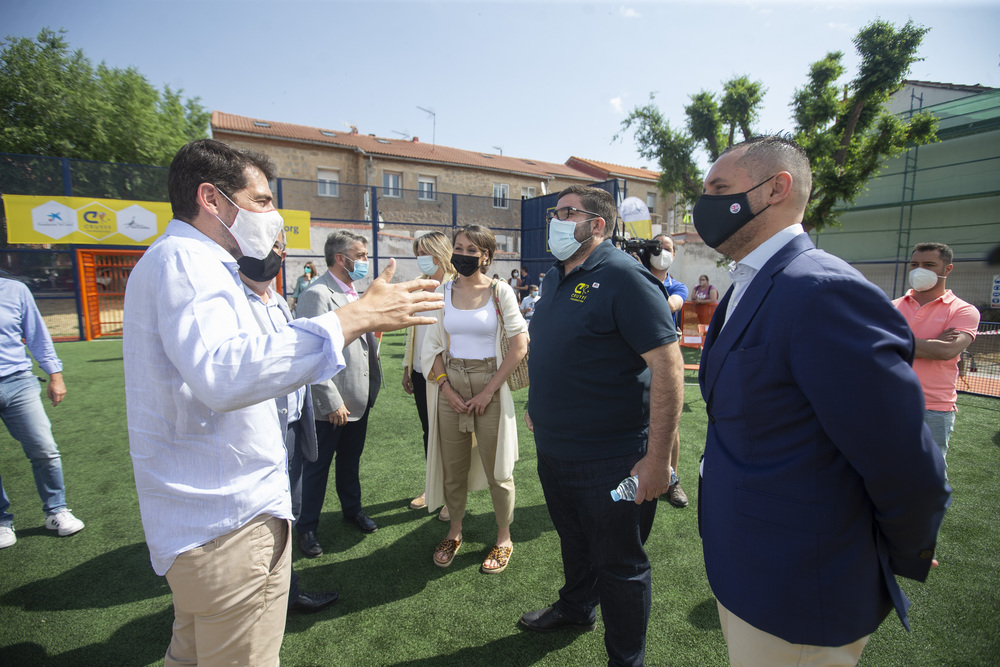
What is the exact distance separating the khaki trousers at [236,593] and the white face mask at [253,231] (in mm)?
857

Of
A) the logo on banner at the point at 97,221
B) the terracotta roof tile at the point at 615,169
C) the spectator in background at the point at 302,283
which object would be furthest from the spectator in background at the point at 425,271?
the terracotta roof tile at the point at 615,169

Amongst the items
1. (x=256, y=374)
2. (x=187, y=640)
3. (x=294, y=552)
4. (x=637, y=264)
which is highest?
(x=637, y=264)

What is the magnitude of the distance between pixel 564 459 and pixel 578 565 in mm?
703

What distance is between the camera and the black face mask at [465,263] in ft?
9.97

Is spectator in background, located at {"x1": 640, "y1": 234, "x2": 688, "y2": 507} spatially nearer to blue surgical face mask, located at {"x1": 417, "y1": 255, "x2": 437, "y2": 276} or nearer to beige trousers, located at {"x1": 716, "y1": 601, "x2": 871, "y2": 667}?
blue surgical face mask, located at {"x1": 417, "y1": 255, "x2": 437, "y2": 276}

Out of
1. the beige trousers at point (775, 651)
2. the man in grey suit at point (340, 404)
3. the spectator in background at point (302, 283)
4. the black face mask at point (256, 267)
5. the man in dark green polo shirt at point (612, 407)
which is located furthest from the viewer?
the spectator in background at point (302, 283)

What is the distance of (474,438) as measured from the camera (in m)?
3.29

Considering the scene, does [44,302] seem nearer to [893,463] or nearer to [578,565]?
[578,565]

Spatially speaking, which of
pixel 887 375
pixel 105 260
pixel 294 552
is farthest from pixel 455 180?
pixel 887 375

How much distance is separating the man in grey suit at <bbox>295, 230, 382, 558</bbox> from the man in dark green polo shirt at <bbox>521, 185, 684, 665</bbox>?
5.22 feet

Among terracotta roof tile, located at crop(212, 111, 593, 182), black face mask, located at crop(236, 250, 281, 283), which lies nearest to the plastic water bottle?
black face mask, located at crop(236, 250, 281, 283)

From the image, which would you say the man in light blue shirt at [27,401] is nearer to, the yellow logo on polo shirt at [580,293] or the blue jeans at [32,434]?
the blue jeans at [32,434]

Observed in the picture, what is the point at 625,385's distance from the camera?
2.03m

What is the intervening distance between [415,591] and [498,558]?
56 centimetres
